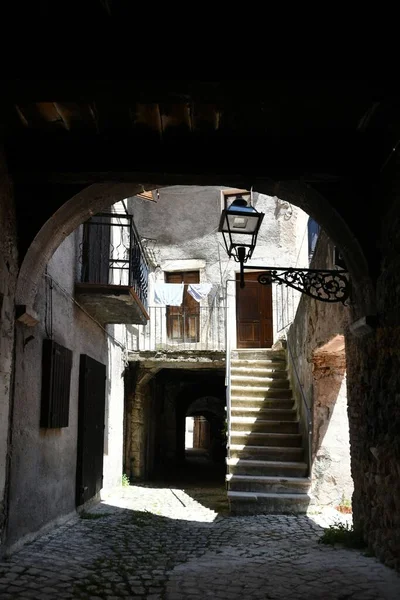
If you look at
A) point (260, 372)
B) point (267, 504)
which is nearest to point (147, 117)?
point (267, 504)

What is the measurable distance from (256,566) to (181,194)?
13060 mm

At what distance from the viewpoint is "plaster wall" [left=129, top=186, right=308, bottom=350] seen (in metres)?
15.6

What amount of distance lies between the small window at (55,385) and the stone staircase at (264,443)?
9.23 ft

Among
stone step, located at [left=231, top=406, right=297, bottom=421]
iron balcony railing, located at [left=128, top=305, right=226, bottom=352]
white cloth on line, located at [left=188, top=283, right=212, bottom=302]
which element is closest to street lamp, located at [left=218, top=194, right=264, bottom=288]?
stone step, located at [left=231, top=406, right=297, bottom=421]

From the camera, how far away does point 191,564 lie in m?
5.02

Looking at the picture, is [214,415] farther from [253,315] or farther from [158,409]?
[253,315]

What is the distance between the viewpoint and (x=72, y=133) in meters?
4.50

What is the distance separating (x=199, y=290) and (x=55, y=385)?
8634 millimetres

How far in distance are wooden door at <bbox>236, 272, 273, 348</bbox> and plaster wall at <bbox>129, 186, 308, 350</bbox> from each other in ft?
0.95

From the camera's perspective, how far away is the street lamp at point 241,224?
553 cm

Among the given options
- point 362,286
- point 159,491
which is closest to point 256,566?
point 362,286

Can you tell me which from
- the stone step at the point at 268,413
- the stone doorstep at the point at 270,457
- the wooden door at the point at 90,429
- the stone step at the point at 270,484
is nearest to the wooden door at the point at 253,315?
the stone step at the point at 268,413

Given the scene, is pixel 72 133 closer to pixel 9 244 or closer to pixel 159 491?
pixel 9 244

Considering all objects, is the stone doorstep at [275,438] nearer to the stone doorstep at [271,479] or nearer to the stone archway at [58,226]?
the stone doorstep at [271,479]
